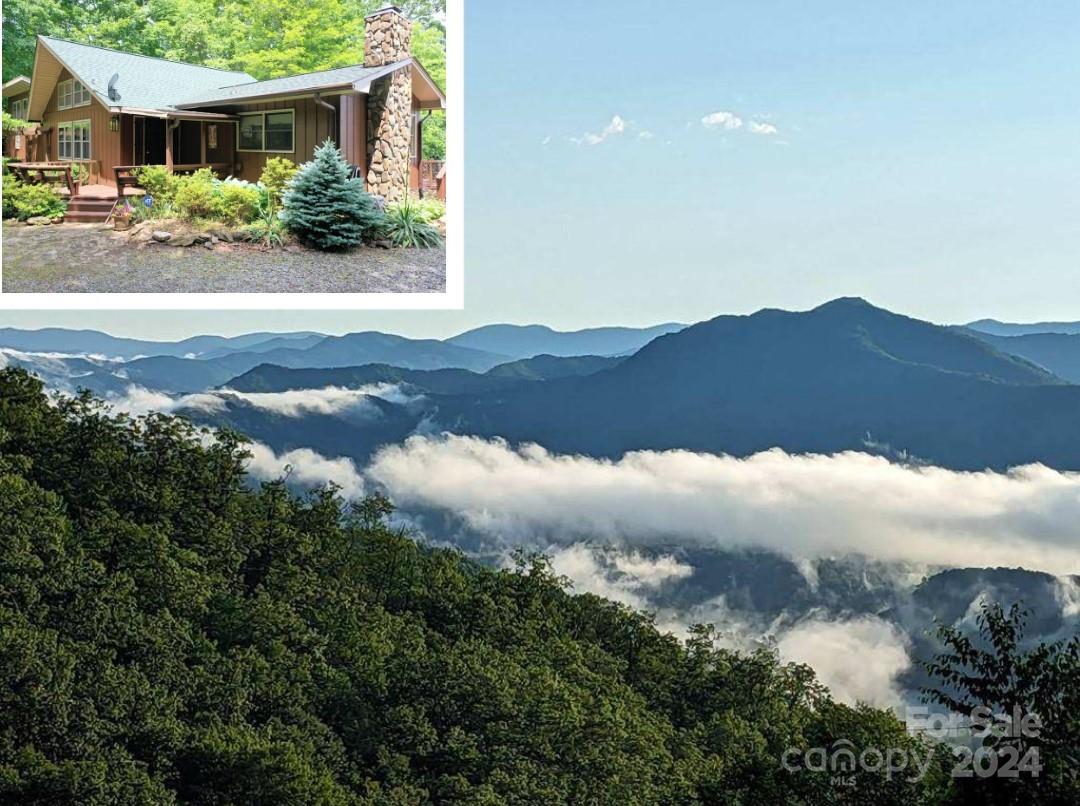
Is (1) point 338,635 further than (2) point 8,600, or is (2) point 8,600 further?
(1) point 338,635

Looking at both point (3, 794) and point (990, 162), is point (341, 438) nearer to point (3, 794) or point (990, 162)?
point (3, 794)

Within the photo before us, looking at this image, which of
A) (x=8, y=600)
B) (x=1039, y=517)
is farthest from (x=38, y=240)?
(x=1039, y=517)

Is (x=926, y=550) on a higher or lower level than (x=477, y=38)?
lower

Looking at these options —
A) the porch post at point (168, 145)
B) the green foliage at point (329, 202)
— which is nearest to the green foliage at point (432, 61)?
the green foliage at point (329, 202)

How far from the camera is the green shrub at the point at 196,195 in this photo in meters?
7.24

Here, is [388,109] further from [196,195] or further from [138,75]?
[138,75]

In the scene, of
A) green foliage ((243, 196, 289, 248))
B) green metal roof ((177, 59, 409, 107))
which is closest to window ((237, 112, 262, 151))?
green metal roof ((177, 59, 409, 107))

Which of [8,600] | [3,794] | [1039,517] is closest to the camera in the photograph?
[3,794]

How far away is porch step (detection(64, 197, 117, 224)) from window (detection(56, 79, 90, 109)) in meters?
0.51

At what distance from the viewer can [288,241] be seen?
24.0ft

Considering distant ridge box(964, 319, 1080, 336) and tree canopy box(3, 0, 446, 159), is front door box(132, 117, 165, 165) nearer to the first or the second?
tree canopy box(3, 0, 446, 159)

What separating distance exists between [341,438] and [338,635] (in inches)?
92.8

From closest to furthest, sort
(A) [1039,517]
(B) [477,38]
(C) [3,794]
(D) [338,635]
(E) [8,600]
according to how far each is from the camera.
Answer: (C) [3,794]
(E) [8,600]
(D) [338,635]
(B) [477,38]
(A) [1039,517]

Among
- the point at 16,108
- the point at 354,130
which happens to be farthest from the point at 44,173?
the point at 354,130
